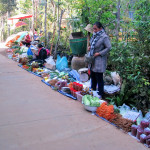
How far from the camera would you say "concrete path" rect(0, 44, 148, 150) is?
9.52ft

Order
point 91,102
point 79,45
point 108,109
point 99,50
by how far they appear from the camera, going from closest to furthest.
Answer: point 108,109
point 91,102
point 99,50
point 79,45

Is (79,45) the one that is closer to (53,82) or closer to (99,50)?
(53,82)

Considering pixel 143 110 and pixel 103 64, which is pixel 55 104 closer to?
pixel 103 64

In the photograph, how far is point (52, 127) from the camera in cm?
339

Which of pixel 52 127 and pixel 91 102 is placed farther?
pixel 91 102

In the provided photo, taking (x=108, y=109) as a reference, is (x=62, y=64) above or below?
above

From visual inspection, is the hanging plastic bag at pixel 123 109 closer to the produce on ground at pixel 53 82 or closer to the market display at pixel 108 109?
the market display at pixel 108 109

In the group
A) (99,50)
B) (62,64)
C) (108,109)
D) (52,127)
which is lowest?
(52,127)

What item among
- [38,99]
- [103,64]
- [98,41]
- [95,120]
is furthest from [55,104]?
[98,41]

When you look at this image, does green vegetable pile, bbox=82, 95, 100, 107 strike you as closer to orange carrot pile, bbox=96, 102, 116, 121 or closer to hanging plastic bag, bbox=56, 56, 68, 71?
orange carrot pile, bbox=96, 102, 116, 121

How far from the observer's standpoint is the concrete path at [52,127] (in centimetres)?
290

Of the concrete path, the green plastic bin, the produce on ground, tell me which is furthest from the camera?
the green plastic bin

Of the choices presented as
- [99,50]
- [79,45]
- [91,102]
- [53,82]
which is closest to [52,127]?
[91,102]

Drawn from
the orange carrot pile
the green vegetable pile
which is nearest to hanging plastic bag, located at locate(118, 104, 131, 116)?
the orange carrot pile
